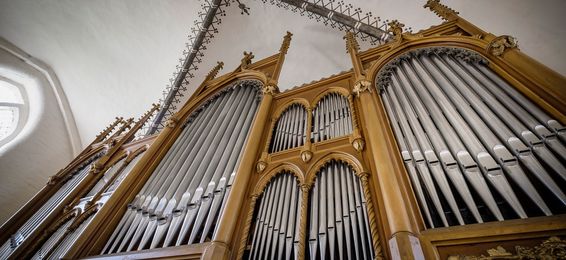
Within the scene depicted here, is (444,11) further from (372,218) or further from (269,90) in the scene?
(372,218)

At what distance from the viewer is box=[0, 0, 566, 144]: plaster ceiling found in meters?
8.09

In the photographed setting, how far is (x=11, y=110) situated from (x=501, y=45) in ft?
40.8

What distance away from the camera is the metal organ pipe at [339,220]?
2035 millimetres

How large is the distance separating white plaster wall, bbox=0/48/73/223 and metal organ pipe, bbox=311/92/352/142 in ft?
28.8

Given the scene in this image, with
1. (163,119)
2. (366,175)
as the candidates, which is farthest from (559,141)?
(163,119)

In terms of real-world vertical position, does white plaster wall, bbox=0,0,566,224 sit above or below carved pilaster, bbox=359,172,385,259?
above

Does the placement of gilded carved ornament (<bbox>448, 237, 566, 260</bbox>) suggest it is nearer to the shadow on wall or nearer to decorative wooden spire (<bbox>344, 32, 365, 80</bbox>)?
decorative wooden spire (<bbox>344, 32, 365, 80</bbox>)

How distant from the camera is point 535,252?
4.96 ft

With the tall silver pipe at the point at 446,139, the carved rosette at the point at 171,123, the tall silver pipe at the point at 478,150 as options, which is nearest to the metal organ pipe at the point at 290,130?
the tall silver pipe at the point at 446,139

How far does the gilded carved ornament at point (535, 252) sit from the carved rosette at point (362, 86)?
7.84ft

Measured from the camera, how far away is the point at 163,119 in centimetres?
852

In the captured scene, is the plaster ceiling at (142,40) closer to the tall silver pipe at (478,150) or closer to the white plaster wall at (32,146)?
the white plaster wall at (32,146)

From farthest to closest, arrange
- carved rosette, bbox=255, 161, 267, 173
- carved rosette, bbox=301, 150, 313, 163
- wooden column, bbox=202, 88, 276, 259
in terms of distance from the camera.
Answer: carved rosette, bbox=255, 161, 267, 173, carved rosette, bbox=301, 150, 313, 163, wooden column, bbox=202, 88, 276, 259

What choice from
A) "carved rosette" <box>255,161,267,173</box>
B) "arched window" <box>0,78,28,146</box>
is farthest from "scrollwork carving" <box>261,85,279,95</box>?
"arched window" <box>0,78,28,146</box>
